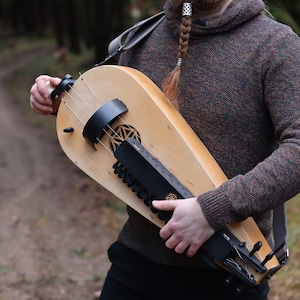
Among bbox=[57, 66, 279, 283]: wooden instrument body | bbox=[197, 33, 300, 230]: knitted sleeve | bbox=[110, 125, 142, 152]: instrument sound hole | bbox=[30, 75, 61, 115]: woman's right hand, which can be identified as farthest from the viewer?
bbox=[30, 75, 61, 115]: woman's right hand

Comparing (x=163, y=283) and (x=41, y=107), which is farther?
(x=41, y=107)

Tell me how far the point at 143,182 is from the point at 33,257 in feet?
12.2

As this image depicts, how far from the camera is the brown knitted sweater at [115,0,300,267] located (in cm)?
166

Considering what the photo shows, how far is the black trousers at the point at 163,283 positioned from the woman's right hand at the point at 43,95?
61 cm

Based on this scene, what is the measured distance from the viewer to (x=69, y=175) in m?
8.28

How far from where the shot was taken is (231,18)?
1880mm

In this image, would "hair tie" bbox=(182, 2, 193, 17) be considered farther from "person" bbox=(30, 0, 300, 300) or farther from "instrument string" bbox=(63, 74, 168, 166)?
"instrument string" bbox=(63, 74, 168, 166)

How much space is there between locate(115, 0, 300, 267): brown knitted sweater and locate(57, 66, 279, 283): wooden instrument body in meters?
0.09

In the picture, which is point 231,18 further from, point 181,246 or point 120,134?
point 181,246

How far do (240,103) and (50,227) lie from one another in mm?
4573

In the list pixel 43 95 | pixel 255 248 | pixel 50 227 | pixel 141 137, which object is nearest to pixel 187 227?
pixel 255 248

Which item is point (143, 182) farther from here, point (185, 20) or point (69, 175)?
point (69, 175)

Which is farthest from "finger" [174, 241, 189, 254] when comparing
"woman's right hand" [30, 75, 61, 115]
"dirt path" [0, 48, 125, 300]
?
"dirt path" [0, 48, 125, 300]

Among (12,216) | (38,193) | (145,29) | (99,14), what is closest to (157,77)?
(145,29)
